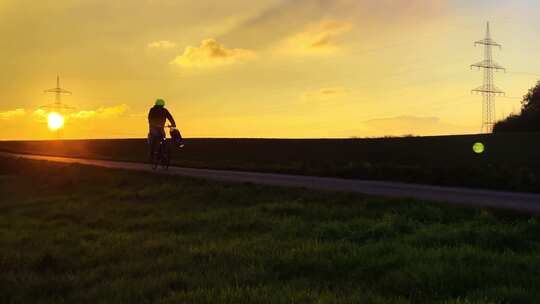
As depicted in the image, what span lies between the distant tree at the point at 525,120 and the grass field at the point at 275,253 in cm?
4282

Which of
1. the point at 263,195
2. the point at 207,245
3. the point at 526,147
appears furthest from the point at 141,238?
the point at 526,147

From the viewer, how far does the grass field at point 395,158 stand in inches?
757

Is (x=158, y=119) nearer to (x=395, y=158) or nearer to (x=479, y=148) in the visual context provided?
(x=395, y=158)

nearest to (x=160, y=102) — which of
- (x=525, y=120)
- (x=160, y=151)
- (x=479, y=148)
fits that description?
(x=160, y=151)

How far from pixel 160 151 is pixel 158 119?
7.23ft

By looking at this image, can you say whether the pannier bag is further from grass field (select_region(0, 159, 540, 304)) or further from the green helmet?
grass field (select_region(0, 159, 540, 304))

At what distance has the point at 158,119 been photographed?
2283 centimetres

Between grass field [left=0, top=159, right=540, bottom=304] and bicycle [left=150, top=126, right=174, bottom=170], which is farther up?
bicycle [left=150, top=126, right=174, bottom=170]

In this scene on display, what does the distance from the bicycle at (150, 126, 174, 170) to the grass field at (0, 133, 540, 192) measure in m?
Result: 3.44

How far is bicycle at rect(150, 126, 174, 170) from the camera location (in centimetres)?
2399

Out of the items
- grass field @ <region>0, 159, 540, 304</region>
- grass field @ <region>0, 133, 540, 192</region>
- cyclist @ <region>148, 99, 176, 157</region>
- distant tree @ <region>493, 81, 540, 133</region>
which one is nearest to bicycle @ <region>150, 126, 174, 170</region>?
cyclist @ <region>148, 99, 176, 157</region>

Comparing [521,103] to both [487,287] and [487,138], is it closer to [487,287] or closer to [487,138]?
[487,138]

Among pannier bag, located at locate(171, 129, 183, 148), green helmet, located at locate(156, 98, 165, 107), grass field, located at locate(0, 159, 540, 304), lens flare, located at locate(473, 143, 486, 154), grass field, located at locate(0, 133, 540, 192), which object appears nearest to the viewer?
grass field, located at locate(0, 159, 540, 304)

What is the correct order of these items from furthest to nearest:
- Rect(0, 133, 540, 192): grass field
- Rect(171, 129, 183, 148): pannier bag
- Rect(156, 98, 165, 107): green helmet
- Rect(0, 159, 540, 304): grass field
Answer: Rect(171, 129, 183, 148): pannier bag, Rect(156, 98, 165, 107): green helmet, Rect(0, 133, 540, 192): grass field, Rect(0, 159, 540, 304): grass field
